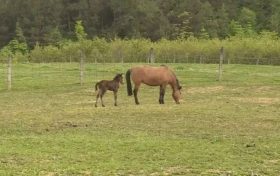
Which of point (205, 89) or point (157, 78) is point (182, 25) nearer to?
point (205, 89)

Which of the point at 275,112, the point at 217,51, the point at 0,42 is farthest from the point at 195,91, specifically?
the point at 0,42

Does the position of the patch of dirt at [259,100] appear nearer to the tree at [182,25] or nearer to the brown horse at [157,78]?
the brown horse at [157,78]

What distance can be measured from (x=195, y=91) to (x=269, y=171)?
1601 centimetres

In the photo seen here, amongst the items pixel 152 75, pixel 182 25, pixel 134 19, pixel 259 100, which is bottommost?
pixel 259 100

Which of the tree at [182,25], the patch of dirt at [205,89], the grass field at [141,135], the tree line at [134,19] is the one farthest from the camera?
the tree line at [134,19]

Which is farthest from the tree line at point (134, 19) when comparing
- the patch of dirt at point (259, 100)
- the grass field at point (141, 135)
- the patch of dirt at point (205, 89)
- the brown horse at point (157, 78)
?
the grass field at point (141, 135)

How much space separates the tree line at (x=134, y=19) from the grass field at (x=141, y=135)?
5410cm

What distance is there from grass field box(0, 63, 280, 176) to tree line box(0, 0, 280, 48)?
2130 inches

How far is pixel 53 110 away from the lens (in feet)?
56.3

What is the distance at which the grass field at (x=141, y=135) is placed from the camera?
902cm

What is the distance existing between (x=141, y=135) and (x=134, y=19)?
7587cm

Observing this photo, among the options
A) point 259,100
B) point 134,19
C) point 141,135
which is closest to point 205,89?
point 259,100

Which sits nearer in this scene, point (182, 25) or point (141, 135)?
point (141, 135)

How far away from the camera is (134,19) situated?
86.9 metres
